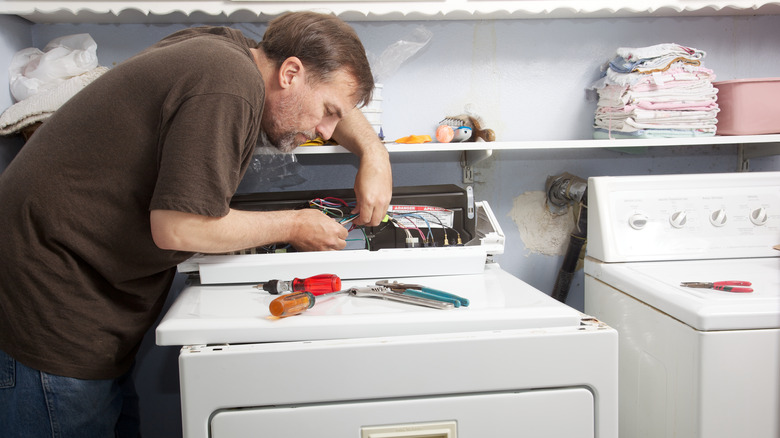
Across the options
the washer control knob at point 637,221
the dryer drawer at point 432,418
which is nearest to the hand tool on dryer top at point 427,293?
the dryer drawer at point 432,418

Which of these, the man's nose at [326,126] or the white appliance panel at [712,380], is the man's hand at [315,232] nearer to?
the man's nose at [326,126]

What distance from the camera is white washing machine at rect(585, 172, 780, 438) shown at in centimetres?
95

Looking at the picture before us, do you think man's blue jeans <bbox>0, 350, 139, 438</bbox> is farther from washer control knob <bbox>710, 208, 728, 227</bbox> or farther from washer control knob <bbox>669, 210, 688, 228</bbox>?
washer control knob <bbox>710, 208, 728, 227</bbox>

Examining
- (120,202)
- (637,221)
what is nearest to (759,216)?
(637,221)

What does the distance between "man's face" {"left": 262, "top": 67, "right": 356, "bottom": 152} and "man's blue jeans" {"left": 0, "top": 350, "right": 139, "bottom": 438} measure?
0.62 metres

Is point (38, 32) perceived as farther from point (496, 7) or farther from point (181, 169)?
point (496, 7)

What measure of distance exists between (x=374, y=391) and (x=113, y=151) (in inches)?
23.7

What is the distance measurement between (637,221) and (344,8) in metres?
0.94

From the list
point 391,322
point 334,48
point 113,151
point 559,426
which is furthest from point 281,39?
point 559,426

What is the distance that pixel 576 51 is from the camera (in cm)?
171

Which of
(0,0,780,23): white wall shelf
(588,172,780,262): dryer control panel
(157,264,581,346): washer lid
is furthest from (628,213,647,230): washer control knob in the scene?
(0,0,780,23): white wall shelf

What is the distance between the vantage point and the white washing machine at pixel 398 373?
0.80 metres

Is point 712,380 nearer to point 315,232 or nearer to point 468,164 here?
point 315,232

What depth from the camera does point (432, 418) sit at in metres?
0.83
